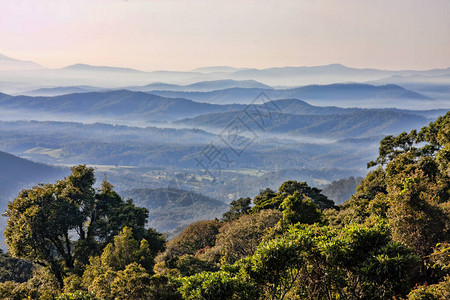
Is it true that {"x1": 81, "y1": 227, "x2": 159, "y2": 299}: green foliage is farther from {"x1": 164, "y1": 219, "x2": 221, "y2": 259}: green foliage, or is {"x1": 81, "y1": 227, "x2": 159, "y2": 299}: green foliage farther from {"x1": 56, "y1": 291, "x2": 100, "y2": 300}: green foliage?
{"x1": 164, "y1": 219, "x2": 221, "y2": 259}: green foliage

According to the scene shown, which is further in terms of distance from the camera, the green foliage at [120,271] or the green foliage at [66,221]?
the green foliage at [66,221]

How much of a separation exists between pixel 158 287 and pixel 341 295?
583cm

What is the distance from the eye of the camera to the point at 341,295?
11.5m

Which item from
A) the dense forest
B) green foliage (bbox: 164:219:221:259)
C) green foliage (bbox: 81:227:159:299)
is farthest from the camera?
green foliage (bbox: 164:219:221:259)

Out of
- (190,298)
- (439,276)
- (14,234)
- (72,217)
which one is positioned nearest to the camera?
(190,298)

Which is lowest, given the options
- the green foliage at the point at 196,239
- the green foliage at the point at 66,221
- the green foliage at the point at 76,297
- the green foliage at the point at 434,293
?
the green foliage at the point at 196,239

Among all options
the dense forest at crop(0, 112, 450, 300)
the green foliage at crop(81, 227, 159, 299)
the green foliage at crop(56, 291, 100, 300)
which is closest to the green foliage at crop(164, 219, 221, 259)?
the dense forest at crop(0, 112, 450, 300)

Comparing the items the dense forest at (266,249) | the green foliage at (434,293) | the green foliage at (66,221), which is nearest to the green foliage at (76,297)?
the dense forest at (266,249)

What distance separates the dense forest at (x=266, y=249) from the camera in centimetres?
1107

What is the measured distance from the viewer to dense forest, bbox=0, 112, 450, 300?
1107 cm

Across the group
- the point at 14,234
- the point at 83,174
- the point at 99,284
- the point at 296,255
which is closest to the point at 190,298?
the point at 296,255

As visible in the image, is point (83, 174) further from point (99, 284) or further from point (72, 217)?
point (99, 284)

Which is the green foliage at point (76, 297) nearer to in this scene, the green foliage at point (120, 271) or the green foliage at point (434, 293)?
the green foliage at point (120, 271)

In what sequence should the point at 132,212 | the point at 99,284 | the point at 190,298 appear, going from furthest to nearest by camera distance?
the point at 132,212
the point at 99,284
the point at 190,298
